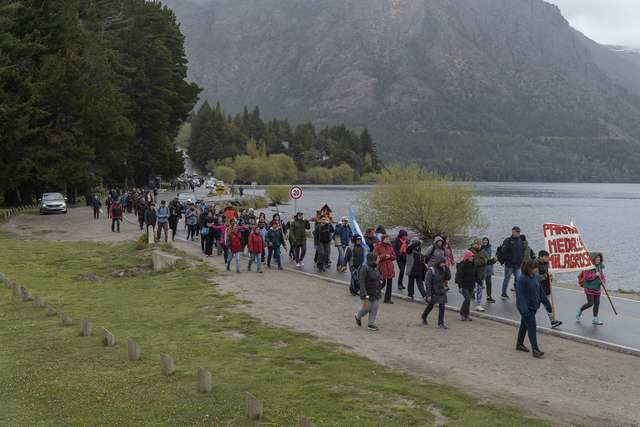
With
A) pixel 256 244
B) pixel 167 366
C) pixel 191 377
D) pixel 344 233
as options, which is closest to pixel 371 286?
pixel 191 377

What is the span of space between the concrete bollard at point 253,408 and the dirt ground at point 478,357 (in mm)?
3448

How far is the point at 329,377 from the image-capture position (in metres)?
10.9

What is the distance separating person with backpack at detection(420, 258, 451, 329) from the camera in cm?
1514

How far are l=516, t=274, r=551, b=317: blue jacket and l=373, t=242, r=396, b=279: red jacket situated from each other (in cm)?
496

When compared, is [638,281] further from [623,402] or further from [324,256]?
[623,402]

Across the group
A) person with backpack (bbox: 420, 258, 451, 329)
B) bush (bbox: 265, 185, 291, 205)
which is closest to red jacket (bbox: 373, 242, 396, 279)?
person with backpack (bbox: 420, 258, 451, 329)

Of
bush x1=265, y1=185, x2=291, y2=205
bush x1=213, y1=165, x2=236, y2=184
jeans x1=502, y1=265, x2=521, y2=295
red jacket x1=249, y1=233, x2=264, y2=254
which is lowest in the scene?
jeans x1=502, y1=265, x2=521, y2=295

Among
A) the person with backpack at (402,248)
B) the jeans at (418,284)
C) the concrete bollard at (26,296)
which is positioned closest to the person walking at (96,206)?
the concrete bollard at (26,296)

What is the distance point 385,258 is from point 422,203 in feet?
98.0

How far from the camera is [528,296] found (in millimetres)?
12883

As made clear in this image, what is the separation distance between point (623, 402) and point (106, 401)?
7851 mm

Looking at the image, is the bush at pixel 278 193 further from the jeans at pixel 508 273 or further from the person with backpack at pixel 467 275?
the person with backpack at pixel 467 275

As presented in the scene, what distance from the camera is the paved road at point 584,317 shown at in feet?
45.9

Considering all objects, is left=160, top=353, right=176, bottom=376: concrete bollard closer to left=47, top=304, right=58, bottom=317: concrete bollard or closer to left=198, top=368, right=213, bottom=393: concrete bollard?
left=198, top=368, right=213, bottom=393: concrete bollard
